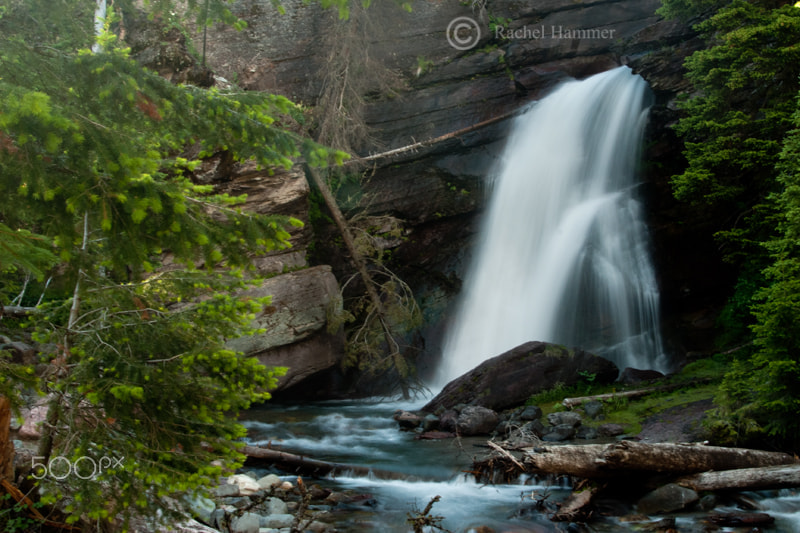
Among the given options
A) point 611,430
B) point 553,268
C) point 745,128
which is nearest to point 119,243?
point 611,430

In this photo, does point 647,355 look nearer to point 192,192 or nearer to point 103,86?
point 192,192

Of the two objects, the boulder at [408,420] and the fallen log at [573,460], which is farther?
→ the boulder at [408,420]

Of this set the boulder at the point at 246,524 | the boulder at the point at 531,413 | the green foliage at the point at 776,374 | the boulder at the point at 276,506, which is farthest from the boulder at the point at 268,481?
the green foliage at the point at 776,374

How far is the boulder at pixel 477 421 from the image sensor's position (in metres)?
10.8

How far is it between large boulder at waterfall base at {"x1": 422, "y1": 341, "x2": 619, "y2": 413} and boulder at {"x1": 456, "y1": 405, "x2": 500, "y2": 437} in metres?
0.93

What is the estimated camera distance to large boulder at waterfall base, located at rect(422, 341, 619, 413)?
40.0 feet

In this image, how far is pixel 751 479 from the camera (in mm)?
6531

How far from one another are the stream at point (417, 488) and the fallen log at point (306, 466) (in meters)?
0.14

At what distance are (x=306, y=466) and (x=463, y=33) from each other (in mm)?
16567

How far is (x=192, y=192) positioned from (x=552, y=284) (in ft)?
41.2

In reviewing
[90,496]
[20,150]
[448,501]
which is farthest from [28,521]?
[448,501]

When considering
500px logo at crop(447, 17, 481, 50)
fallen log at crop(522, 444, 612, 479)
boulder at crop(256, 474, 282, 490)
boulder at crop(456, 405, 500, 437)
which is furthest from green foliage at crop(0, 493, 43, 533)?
500px logo at crop(447, 17, 481, 50)

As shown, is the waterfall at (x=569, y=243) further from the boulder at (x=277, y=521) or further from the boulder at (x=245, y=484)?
the boulder at (x=277, y=521)

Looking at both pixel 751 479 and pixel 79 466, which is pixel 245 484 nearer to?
pixel 79 466
